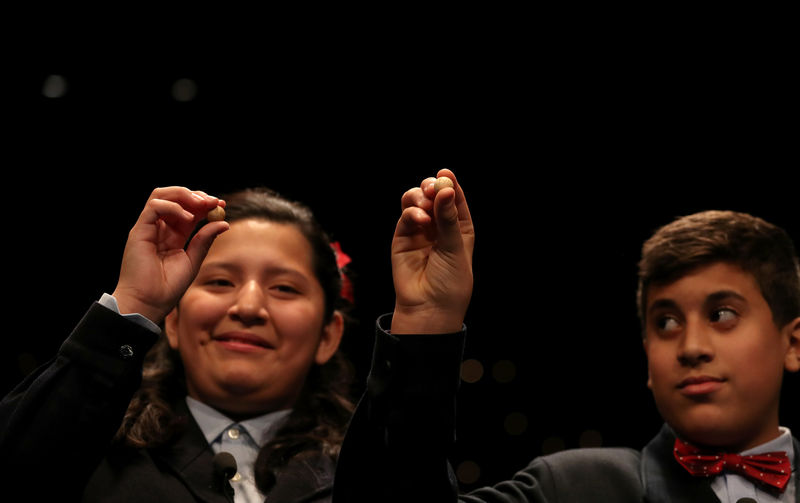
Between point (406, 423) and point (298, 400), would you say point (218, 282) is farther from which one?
point (406, 423)

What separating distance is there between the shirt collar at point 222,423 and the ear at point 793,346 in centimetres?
104

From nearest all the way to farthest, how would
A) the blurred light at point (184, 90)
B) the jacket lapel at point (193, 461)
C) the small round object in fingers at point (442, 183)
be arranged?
1. the small round object in fingers at point (442, 183)
2. the jacket lapel at point (193, 461)
3. the blurred light at point (184, 90)

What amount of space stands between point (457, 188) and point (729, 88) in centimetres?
156

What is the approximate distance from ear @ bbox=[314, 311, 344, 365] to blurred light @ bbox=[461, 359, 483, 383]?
29.0 inches

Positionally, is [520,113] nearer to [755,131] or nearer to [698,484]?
[755,131]

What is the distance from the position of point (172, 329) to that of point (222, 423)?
29 centimetres

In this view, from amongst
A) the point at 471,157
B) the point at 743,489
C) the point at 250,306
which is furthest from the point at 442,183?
the point at 471,157

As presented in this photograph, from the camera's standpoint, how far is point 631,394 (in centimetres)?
275

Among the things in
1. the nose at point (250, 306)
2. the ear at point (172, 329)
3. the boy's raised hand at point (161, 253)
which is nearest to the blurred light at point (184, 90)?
the ear at point (172, 329)

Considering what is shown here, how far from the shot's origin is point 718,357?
5.63ft

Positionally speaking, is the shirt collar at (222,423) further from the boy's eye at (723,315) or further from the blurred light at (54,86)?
the blurred light at (54,86)

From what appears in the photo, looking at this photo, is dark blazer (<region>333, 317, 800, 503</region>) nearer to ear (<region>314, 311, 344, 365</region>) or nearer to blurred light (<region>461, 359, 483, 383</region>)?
ear (<region>314, 311, 344, 365</region>)

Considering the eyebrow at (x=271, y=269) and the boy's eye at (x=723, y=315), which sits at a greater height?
the eyebrow at (x=271, y=269)

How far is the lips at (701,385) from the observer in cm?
171
